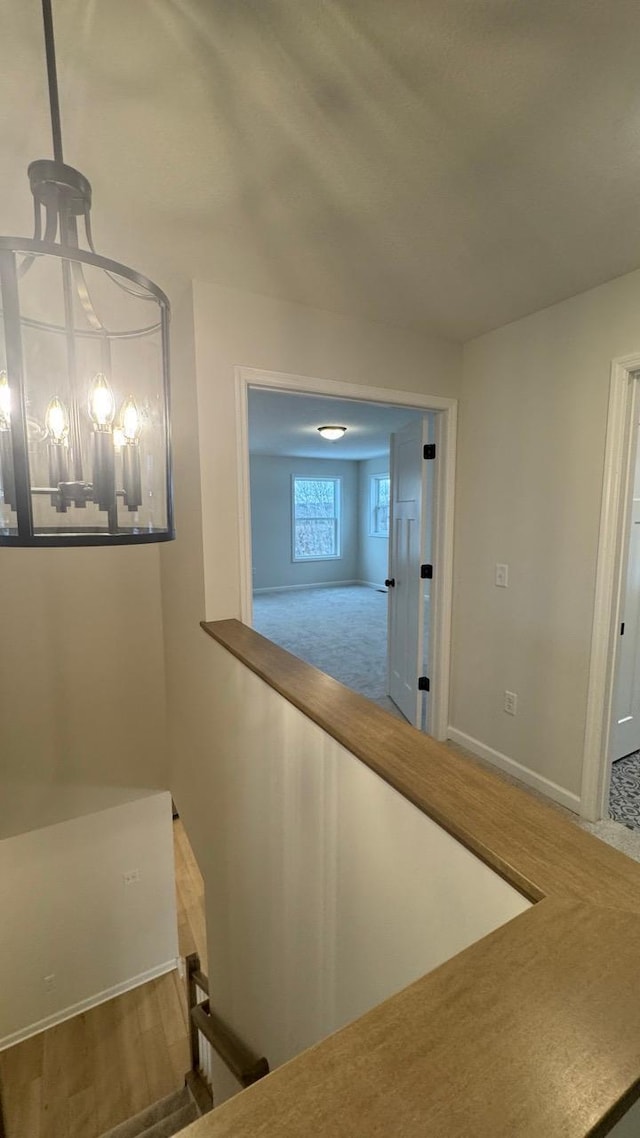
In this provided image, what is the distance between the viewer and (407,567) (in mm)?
3201

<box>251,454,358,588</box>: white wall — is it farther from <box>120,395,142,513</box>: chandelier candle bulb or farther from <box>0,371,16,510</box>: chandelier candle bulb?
<box>0,371,16,510</box>: chandelier candle bulb

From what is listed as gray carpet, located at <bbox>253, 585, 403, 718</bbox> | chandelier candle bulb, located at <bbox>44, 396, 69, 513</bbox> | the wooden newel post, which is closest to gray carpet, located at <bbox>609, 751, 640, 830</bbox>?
gray carpet, located at <bbox>253, 585, 403, 718</bbox>

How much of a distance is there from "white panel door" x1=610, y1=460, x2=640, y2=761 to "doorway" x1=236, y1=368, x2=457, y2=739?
0.95 m

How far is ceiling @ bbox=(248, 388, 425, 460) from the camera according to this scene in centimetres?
406

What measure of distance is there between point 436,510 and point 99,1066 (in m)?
4.67

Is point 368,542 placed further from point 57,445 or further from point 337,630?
point 57,445

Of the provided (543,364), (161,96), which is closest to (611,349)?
(543,364)

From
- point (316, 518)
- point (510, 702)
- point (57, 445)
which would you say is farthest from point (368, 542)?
point (57, 445)

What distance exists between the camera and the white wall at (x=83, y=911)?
3527mm

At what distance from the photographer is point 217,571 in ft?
7.04

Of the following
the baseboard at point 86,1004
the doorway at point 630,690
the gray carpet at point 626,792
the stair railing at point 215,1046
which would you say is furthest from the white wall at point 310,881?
the baseboard at point 86,1004

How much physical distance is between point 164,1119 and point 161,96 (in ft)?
16.7

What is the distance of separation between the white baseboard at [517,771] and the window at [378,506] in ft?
18.1

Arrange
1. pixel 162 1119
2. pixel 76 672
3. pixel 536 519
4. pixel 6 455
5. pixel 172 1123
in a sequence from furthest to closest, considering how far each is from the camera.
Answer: pixel 162 1119, pixel 172 1123, pixel 76 672, pixel 536 519, pixel 6 455
